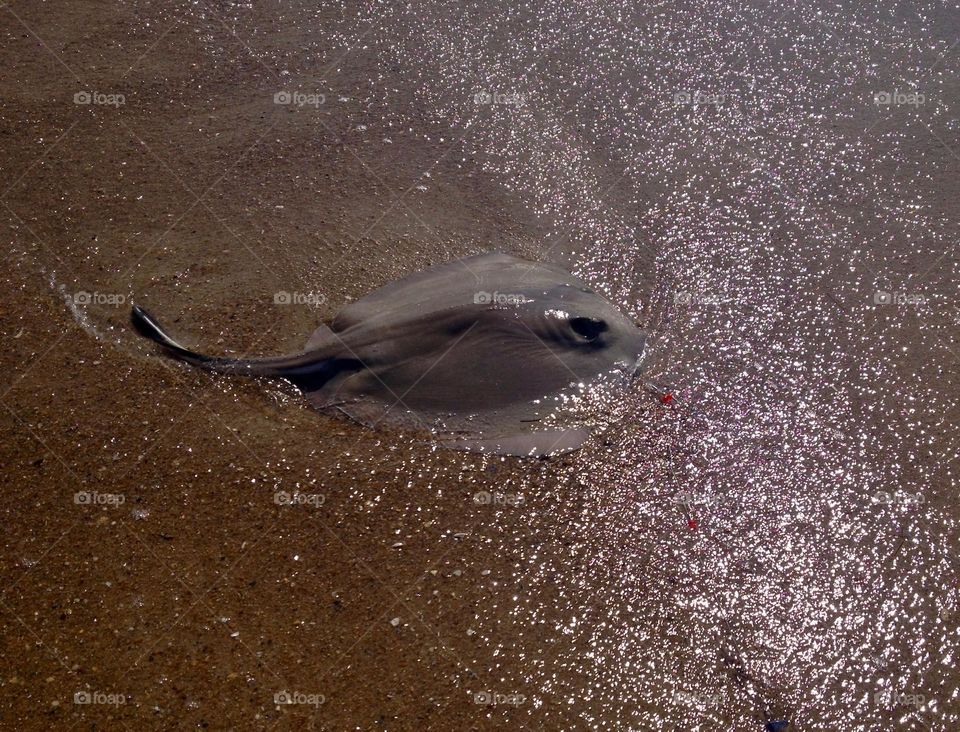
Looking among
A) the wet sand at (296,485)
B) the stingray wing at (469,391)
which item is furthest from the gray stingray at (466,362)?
the wet sand at (296,485)

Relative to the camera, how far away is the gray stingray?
427cm

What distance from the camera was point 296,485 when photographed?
13.3 ft

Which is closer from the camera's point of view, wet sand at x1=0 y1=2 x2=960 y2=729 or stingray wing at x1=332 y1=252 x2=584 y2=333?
wet sand at x1=0 y1=2 x2=960 y2=729

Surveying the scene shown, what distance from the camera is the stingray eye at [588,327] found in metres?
4.50

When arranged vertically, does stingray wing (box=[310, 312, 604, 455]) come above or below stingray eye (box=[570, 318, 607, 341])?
below

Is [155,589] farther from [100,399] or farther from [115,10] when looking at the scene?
[115,10]

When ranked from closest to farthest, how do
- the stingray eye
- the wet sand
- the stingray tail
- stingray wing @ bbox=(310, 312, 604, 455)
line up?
the wet sand < stingray wing @ bbox=(310, 312, 604, 455) < the stingray tail < the stingray eye

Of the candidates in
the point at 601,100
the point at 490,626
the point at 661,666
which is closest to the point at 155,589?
the point at 490,626

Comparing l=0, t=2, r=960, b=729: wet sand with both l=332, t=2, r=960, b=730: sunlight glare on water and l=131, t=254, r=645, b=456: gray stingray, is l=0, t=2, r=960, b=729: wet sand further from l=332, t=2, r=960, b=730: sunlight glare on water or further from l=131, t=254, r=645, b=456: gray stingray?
l=131, t=254, r=645, b=456: gray stingray

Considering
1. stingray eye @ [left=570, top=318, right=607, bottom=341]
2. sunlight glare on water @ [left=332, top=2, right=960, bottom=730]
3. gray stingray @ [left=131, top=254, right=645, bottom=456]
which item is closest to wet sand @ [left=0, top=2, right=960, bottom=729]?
sunlight glare on water @ [left=332, top=2, right=960, bottom=730]

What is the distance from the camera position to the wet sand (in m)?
3.46

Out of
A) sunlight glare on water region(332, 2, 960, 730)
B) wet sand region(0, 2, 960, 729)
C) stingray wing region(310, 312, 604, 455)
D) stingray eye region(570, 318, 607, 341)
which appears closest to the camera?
wet sand region(0, 2, 960, 729)

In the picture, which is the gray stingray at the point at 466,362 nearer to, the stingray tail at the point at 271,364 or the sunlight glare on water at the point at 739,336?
the stingray tail at the point at 271,364

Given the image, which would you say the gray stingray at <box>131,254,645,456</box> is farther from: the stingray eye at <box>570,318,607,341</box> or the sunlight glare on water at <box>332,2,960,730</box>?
the sunlight glare on water at <box>332,2,960,730</box>
